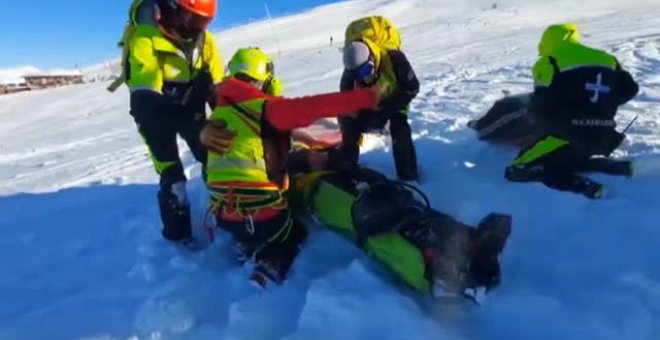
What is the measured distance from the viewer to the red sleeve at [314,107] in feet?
10.8

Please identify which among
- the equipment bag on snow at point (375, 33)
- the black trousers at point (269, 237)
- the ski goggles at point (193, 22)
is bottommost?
the black trousers at point (269, 237)

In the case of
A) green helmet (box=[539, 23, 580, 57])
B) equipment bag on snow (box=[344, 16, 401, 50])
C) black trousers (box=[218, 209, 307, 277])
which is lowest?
black trousers (box=[218, 209, 307, 277])

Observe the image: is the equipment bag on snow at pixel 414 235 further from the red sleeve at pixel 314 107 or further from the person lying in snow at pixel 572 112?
the person lying in snow at pixel 572 112

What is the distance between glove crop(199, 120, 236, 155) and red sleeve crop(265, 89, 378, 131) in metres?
0.25

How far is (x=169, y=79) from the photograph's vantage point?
14.1 ft

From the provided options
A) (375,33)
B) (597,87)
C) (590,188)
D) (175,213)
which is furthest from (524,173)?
(175,213)

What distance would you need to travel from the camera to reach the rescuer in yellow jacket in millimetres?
4027

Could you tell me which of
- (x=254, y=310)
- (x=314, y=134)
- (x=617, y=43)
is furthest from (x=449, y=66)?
(x=254, y=310)

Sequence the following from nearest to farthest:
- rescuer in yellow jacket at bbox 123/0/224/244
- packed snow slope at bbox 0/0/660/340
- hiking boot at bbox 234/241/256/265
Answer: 1. packed snow slope at bbox 0/0/660/340
2. hiking boot at bbox 234/241/256/265
3. rescuer in yellow jacket at bbox 123/0/224/244

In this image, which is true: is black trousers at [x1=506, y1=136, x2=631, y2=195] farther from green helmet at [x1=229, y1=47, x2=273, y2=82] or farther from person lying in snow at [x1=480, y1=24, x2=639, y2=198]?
green helmet at [x1=229, y1=47, x2=273, y2=82]

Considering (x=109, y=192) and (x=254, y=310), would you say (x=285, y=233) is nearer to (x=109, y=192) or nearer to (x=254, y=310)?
(x=254, y=310)

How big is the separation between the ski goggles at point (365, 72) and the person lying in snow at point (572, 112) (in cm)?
115

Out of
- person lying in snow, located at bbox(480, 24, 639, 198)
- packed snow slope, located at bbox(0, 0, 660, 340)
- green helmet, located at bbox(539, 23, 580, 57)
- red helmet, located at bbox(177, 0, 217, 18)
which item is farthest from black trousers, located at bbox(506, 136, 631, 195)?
red helmet, located at bbox(177, 0, 217, 18)

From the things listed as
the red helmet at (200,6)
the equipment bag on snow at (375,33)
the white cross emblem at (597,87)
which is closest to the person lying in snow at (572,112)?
the white cross emblem at (597,87)
